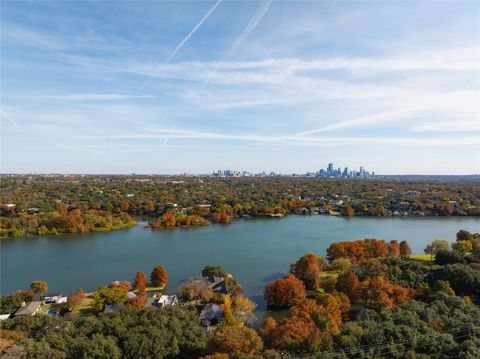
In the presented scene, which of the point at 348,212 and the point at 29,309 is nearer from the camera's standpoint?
the point at 29,309

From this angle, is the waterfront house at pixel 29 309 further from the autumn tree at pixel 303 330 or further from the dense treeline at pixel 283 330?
the autumn tree at pixel 303 330

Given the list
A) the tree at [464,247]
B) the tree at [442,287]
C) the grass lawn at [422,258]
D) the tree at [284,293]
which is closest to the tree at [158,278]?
the tree at [284,293]

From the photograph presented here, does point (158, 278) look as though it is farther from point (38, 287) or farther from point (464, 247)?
point (464, 247)

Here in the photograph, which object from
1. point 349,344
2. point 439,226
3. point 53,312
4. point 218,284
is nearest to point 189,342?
point 349,344

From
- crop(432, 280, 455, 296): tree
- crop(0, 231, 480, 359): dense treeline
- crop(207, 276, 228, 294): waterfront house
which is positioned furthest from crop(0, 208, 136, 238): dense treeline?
crop(432, 280, 455, 296): tree

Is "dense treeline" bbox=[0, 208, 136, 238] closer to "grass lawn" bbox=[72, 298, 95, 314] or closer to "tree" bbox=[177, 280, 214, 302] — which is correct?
"grass lawn" bbox=[72, 298, 95, 314]

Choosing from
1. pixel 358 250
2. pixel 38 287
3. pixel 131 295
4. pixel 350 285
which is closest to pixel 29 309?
pixel 38 287

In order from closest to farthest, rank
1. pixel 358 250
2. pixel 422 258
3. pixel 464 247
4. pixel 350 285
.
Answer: pixel 350 285 < pixel 358 250 < pixel 464 247 < pixel 422 258
